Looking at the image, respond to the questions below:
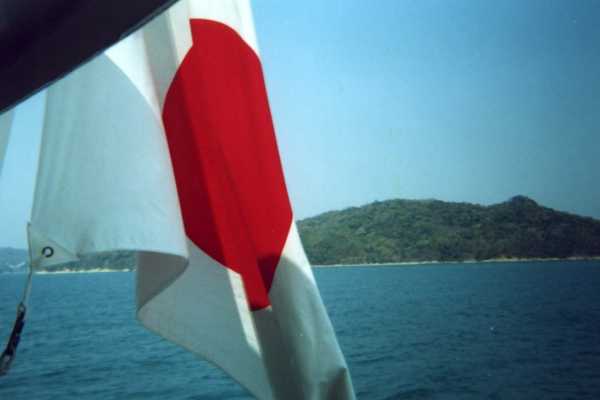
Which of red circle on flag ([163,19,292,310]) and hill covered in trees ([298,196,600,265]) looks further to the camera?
hill covered in trees ([298,196,600,265])

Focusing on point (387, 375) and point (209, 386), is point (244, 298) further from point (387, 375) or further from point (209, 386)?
point (387, 375)

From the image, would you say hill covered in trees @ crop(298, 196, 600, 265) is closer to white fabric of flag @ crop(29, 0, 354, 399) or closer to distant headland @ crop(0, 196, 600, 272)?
distant headland @ crop(0, 196, 600, 272)

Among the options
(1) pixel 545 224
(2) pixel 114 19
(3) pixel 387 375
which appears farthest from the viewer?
(1) pixel 545 224

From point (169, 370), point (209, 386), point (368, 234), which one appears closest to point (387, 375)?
point (209, 386)

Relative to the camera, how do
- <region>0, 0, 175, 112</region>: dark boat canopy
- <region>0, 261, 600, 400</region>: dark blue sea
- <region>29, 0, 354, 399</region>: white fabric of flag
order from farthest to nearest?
<region>0, 261, 600, 400</region>: dark blue sea → <region>29, 0, 354, 399</region>: white fabric of flag → <region>0, 0, 175, 112</region>: dark boat canopy

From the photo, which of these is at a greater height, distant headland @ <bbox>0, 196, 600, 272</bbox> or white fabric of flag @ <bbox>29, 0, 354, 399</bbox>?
white fabric of flag @ <bbox>29, 0, 354, 399</bbox>

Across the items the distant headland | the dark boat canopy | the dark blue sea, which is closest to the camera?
the dark boat canopy

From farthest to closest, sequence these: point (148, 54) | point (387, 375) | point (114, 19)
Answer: point (387, 375) < point (148, 54) < point (114, 19)

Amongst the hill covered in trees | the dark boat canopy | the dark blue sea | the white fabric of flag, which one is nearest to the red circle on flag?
the white fabric of flag
